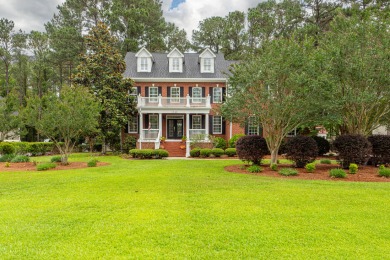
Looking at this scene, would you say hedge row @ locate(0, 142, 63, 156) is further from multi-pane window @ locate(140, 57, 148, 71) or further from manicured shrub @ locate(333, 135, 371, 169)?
manicured shrub @ locate(333, 135, 371, 169)

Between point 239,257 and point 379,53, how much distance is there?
432 inches

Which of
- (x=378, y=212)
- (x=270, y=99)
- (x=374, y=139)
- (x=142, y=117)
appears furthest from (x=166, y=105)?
(x=378, y=212)

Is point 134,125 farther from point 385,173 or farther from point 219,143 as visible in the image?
point 385,173

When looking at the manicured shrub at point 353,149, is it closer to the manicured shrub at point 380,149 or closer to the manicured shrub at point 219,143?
the manicured shrub at point 380,149

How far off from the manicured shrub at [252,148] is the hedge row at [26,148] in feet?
55.0

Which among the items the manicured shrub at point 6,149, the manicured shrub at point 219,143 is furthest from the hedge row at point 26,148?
the manicured shrub at point 219,143

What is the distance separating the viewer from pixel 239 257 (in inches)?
131

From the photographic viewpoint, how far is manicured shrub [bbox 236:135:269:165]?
12273 millimetres

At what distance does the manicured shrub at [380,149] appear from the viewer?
38.0 ft

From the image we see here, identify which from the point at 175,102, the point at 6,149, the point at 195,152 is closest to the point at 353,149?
the point at 195,152

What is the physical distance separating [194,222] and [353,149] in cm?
914

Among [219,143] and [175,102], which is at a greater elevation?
[175,102]

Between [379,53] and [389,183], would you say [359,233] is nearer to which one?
[389,183]

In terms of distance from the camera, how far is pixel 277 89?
35.7ft
